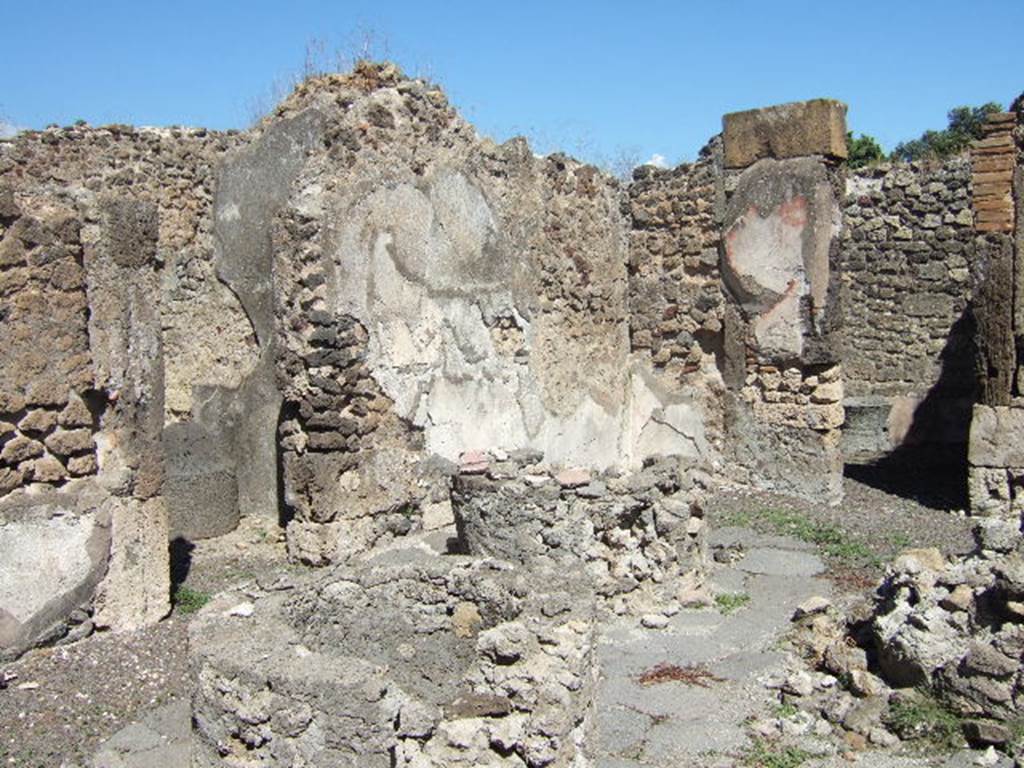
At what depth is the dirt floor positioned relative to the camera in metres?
4.30

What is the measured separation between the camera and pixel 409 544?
5.60m

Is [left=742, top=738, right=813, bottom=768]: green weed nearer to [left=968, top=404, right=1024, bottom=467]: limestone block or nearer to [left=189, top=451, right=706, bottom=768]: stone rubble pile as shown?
[left=189, top=451, right=706, bottom=768]: stone rubble pile

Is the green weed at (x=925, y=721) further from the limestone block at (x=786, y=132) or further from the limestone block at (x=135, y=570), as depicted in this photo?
the limestone block at (x=786, y=132)

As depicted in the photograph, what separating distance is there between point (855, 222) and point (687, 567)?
23.9ft

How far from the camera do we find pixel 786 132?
8.23m

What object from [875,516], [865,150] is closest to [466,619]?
[875,516]

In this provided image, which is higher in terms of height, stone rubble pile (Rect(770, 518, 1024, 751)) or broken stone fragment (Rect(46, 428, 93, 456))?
broken stone fragment (Rect(46, 428, 93, 456))

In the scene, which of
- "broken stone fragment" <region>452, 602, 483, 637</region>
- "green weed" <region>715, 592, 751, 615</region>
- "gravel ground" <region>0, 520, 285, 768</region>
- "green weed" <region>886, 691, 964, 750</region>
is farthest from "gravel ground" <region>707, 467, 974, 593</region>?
"gravel ground" <region>0, 520, 285, 768</region>

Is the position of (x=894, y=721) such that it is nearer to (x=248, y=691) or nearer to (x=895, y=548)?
(x=248, y=691)

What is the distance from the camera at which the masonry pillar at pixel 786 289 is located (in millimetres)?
8109

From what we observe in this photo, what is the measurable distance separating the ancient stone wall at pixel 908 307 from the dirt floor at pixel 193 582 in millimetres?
1965

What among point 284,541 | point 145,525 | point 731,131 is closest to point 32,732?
point 145,525

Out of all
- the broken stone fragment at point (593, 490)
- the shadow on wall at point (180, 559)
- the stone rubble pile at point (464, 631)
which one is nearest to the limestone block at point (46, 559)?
the shadow on wall at point (180, 559)

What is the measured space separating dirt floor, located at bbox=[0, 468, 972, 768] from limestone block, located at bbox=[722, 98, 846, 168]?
2.54 metres
